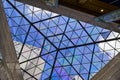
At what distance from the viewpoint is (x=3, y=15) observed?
9.83 metres

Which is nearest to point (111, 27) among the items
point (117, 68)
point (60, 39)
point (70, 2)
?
point (70, 2)

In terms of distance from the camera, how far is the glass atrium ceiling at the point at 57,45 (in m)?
34.1

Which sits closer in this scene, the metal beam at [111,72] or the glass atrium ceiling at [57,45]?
the metal beam at [111,72]

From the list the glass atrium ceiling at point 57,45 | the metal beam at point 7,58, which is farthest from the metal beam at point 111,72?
the glass atrium ceiling at point 57,45

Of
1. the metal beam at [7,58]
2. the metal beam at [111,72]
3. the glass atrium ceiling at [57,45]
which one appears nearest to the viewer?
the metal beam at [111,72]

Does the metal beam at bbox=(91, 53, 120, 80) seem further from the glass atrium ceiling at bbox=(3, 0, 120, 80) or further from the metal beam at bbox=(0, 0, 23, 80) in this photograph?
the glass atrium ceiling at bbox=(3, 0, 120, 80)

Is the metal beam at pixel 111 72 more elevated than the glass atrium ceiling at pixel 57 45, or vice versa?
the metal beam at pixel 111 72

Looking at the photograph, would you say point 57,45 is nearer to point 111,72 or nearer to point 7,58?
point 7,58

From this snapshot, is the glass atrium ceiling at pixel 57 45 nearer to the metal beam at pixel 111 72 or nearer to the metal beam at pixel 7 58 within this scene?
the metal beam at pixel 7 58

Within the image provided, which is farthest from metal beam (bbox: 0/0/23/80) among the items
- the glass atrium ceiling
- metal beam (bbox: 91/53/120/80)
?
the glass atrium ceiling

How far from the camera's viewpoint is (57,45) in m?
35.0

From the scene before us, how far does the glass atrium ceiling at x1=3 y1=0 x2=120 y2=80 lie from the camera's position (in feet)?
112

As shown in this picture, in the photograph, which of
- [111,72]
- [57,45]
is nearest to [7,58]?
[111,72]

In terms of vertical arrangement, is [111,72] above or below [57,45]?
above
